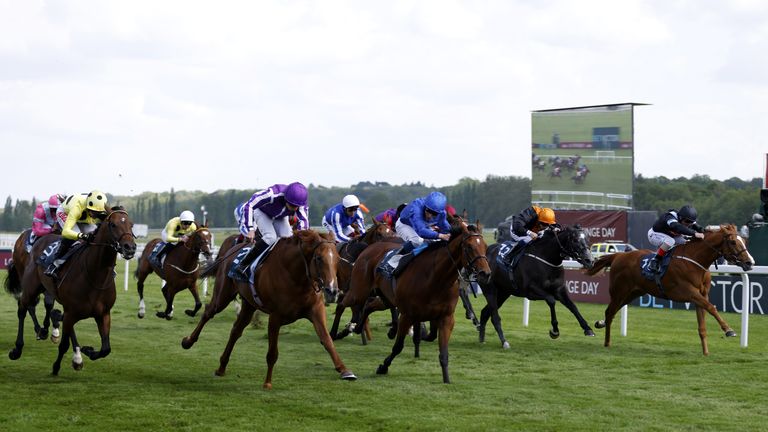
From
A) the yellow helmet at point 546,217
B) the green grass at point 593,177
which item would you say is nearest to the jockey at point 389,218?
the yellow helmet at point 546,217

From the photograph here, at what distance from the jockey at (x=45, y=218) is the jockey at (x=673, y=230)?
8038 millimetres

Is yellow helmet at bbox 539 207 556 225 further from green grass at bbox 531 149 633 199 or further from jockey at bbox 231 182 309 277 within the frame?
green grass at bbox 531 149 633 199

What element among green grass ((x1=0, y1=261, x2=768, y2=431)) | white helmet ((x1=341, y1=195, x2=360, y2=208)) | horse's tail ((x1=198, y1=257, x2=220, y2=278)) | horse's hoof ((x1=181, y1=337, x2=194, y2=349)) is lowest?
green grass ((x1=0, y1=261, x2=768, y2=431))

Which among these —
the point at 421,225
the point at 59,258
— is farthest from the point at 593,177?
the point at 59,258

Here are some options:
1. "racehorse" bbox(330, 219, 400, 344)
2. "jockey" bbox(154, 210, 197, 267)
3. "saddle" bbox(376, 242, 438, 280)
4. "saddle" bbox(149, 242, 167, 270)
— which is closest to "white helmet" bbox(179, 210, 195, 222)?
"jockey" bbox(154, 210, 197, 267)

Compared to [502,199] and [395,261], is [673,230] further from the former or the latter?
[502,199]

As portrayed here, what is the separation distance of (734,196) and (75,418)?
2103 inches

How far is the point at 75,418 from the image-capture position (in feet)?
26.5

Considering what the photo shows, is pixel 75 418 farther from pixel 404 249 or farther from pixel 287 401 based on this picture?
pixel 404 249

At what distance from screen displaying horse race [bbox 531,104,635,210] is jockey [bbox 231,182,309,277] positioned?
22826 millimetres

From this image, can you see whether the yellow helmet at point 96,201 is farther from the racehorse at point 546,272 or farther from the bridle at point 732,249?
the bridle at point 732,249

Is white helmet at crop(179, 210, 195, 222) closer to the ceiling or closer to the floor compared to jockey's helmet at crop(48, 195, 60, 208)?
closer to the floor

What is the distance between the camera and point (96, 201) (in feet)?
35.5

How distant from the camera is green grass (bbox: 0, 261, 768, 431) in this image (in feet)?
26.1
